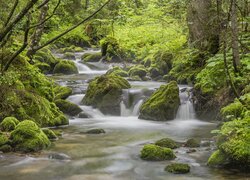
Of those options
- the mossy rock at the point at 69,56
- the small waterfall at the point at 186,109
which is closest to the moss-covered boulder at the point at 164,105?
the small waterfall at the point at 186,109

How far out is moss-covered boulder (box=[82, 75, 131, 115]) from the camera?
49.1 feet

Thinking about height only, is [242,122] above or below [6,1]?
below

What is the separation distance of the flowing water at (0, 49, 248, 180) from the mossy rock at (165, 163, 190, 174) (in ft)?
0.34

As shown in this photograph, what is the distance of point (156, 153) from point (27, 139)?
10.0 ft

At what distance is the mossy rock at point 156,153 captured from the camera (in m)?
7.84

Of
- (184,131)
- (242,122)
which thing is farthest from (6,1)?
(184,131)

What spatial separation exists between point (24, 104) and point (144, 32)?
29.1 feet

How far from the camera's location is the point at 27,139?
8.60m

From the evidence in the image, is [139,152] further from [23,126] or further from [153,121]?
[153,121]

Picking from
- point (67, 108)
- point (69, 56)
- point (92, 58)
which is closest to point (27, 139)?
point (67, 108)

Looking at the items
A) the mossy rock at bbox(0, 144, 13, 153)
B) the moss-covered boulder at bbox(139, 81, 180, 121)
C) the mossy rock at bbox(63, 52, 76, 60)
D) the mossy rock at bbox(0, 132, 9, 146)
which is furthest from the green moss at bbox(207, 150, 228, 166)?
the mossy rock at bbox(63, 52, 76, 60)

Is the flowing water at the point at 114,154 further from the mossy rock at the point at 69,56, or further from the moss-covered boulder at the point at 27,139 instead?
the mossy rock at the point at 69,56

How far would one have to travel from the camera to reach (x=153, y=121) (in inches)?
519

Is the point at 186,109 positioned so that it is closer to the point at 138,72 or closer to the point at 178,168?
the point at 178,168
